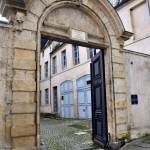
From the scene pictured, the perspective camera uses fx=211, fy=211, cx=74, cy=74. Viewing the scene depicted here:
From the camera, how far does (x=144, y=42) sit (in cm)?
957

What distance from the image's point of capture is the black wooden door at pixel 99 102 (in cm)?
607

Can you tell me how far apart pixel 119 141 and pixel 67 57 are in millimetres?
11497

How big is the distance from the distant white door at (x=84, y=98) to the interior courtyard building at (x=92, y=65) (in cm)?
569

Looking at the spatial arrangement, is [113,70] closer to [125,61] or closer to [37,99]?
[125,61]

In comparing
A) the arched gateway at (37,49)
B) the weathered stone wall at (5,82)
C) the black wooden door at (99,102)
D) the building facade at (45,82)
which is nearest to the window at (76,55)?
the building facade at (45,82)

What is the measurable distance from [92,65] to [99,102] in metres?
1.35

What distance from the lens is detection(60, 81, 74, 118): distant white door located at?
1612cm

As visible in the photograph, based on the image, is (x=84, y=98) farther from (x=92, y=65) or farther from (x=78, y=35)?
(x=78, y=35)

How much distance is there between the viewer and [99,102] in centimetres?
648

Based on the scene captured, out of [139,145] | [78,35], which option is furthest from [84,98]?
[78,35]

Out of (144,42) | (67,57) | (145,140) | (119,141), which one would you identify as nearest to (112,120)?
(119,141)

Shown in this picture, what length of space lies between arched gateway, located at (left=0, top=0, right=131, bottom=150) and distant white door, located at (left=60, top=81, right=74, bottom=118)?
394 inches

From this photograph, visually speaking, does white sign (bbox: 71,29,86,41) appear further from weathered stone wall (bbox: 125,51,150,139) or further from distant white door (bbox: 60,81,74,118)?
distant white door (bbox: 60,81,74,118)

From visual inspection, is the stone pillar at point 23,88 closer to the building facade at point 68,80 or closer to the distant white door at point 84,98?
the building facade at point 68,80
